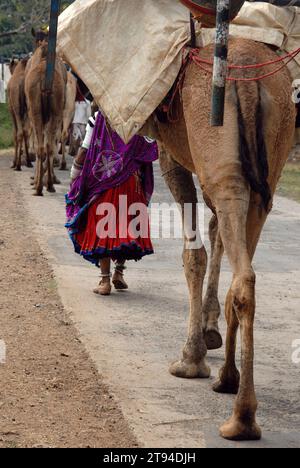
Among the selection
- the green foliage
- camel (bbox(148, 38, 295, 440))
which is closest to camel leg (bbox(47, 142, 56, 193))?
camel (bbox(148, 38, 295, 440))

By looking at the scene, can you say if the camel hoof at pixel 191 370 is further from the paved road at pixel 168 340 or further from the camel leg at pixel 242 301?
the camel leg at pixel 242 301

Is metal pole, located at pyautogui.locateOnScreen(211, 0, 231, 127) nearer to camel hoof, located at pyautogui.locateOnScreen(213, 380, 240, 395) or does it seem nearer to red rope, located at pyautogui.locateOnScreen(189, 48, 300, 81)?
red rope, located at pyautogui.locateOnScreen(189, 48, 300, 81)

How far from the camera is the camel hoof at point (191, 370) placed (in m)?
6.45

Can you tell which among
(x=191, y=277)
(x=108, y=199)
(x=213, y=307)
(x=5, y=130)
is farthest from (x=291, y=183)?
(x=5, y=130)

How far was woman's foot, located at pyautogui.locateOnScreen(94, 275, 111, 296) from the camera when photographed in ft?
29.2

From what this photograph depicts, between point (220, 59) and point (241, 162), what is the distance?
784mm

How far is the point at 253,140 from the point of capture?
5.39 meters

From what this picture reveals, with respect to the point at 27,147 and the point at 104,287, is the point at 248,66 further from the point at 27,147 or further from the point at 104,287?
the point at 27,147

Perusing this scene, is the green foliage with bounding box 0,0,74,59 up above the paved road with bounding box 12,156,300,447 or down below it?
above

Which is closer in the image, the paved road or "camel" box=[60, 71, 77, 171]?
the paved road

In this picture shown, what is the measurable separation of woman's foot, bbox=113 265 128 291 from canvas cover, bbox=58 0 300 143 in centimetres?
291

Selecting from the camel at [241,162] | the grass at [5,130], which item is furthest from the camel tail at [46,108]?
the grass at [5,130]

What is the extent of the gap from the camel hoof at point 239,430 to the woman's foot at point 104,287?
3.81 metres

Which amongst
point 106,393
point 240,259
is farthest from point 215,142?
point 106,393
